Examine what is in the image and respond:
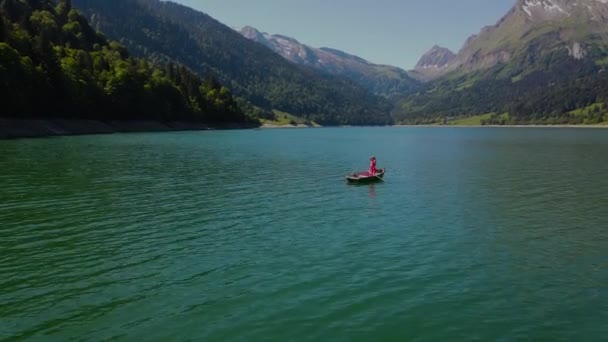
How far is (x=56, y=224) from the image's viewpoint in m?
32.2

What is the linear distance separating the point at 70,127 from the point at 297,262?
427 feet

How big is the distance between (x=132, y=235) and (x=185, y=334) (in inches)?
573

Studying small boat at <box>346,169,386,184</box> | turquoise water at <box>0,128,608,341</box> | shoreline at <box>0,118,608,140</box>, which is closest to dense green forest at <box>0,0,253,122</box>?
shoreline at <box>0,118,608,140</box>

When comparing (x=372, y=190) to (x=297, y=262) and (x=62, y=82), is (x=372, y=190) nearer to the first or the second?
(x=297, y=262)

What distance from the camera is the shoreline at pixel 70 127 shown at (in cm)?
11283

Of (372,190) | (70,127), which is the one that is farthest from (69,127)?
(372,190)

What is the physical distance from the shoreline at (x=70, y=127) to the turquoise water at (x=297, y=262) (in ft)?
233

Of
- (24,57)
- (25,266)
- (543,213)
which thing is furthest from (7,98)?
(543,213)

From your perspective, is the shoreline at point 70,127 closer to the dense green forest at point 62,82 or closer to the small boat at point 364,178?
→ the dense green forest at point 62,82

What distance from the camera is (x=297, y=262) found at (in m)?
24.7

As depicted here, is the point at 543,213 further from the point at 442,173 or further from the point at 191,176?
the point at 191,176

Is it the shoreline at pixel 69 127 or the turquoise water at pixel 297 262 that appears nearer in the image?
the turquoise water at pixel 297 262

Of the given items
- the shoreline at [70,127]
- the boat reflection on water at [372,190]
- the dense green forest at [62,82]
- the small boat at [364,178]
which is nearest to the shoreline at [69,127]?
the shoreline at [70,127]

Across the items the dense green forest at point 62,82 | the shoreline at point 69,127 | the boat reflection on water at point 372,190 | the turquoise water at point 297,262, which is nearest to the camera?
the turquoise water at point 297,262
